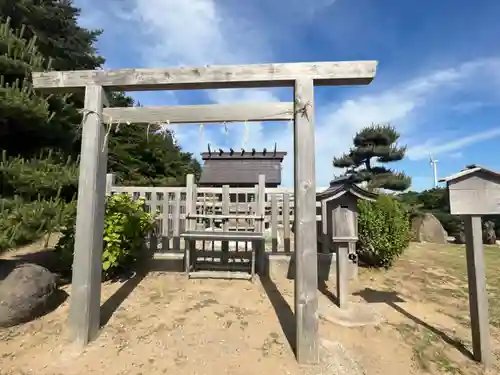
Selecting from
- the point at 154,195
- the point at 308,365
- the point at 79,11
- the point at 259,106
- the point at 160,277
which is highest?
the point at 79,11

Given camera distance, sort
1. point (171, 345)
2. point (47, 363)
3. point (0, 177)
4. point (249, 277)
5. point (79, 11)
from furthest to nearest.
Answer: point (79, 11) → point (249, 277) → point (0, 177) → point (171, 345) → point (47, 363)

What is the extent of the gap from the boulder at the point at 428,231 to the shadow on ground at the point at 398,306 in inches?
293

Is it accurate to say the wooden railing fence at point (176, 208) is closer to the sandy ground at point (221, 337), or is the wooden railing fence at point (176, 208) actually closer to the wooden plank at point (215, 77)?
the sandy ground at point (221, 337)

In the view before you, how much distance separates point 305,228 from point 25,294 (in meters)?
3.12

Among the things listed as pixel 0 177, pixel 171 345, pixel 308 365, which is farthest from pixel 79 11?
pixel 308 365

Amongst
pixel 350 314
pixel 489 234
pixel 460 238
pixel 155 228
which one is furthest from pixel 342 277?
pixel 489 234

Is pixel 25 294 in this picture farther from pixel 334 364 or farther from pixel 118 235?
pixel 334 364

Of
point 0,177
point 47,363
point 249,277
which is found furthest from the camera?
point 249,277

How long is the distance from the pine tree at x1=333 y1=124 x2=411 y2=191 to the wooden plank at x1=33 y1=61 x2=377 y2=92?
10.7m

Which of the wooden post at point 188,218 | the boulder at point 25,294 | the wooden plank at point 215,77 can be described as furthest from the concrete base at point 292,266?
the boulder at point 25,294

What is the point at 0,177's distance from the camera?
394cm

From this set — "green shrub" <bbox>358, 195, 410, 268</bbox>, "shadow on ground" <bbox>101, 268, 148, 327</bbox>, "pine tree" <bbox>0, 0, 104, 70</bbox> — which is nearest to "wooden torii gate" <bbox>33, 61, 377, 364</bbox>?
"shadow on ground" <bbox>101, 268, 148, 327</bbox>

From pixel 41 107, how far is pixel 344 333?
5.11 meters

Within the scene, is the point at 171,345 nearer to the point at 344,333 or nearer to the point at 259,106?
the point at 344,333
